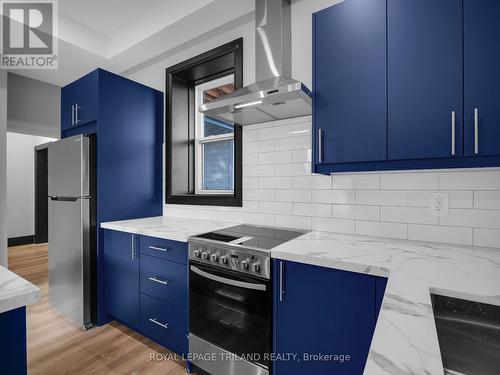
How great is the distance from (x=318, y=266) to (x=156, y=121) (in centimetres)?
240

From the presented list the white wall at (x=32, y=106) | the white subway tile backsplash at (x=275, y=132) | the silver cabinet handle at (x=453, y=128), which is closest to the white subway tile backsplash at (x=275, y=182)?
the white subway tile backsplash at (x=275, y=132)

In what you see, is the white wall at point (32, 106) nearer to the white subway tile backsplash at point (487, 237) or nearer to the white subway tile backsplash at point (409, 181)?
the white subway tile backsplash at point (409, 181)

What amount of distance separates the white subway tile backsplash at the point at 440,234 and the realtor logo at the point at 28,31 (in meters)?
3.60

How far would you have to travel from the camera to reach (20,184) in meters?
5.54

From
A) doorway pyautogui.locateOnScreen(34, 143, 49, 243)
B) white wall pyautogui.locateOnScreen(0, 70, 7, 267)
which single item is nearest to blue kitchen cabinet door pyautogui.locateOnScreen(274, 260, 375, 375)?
white wall pyautogui.locateOnScreen(0, 70, 7, 267)

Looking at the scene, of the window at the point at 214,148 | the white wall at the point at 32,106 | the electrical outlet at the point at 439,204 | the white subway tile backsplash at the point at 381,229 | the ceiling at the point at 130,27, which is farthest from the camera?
the white wall at the point at 32,106

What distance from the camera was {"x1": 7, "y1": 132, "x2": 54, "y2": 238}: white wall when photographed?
5.39m

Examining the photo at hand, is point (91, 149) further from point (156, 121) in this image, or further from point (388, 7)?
point (388, 7)

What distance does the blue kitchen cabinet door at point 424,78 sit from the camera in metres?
1.23

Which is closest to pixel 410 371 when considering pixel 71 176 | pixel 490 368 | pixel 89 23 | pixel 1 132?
pixel 490 368

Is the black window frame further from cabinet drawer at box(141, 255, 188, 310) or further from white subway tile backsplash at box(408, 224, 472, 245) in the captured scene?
white subway tile backsplash at box(408, 224, 472, 245)

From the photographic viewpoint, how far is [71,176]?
2.39 metres

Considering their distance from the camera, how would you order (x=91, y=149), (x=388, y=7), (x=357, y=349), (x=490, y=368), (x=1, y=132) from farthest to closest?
(x=1, y=132)
(x=91, y=149)
(x=388, y=7)
(x=357, y=349)
(x=490, y=368)

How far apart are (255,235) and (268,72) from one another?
1251mm
